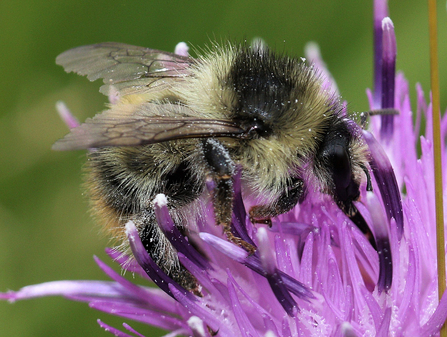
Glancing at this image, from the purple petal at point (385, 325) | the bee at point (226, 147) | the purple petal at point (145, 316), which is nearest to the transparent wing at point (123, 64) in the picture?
the bee at point (226, 147)

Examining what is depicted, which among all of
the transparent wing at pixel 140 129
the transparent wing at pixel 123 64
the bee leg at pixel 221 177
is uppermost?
the transparent wing at pixel 123 64

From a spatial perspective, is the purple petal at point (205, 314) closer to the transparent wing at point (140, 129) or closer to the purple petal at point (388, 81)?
the transparent wing at point (140, 129)

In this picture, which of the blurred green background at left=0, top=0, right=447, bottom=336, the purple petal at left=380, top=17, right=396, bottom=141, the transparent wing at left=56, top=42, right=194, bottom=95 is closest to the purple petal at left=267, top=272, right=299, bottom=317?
the transparent wing at left=56, top=42, right=194, bottom=95

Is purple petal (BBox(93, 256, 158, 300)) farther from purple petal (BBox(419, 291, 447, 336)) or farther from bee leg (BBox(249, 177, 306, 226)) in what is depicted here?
purple petal (BBox(419, 291, 447, 336))

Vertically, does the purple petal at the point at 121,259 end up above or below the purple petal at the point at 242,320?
above

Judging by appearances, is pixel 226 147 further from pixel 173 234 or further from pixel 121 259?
pixel 121 259

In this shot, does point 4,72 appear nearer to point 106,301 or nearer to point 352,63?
point 106,301

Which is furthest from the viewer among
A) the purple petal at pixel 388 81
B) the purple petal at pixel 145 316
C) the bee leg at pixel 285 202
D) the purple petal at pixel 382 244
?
the purple petal at pixel 388 81

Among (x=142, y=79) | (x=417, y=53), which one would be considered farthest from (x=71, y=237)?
(x=417, y=53)

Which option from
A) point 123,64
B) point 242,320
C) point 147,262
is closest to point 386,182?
point 242,320
